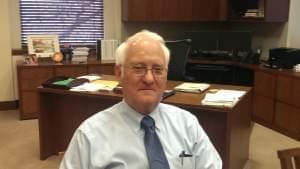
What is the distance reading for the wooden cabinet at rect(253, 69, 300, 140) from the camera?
4102 millimetres

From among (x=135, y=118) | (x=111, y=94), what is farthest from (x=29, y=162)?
(x=135, y=118)

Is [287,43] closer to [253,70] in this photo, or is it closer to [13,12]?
[253,70]

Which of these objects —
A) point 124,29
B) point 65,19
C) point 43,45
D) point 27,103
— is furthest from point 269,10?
point 27,103

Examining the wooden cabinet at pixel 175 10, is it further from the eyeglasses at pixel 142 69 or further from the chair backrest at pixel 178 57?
the eyeglasses at pixel 142 69

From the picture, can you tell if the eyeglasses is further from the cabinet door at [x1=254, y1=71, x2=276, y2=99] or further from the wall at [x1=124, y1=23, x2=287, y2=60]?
the wall at [x1=124, y1=23, x2=287, y2=60]

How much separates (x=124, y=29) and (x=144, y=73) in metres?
4.14

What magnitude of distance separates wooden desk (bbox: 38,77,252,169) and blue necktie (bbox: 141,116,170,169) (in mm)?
1187

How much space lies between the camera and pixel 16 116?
193 inches

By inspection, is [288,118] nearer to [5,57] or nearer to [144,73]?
[144,73]

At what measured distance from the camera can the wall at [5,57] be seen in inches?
193

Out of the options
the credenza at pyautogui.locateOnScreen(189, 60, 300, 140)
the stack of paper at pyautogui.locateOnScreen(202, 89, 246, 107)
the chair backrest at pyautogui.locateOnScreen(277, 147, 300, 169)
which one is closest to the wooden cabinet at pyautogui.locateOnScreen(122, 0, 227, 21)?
the credenza at pyautogui.locateOnScreen(189, 60, 300, 140)

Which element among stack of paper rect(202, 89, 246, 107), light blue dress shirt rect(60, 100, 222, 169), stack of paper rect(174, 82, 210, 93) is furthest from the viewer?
stack of paper rect(174, 82, 210, 93)

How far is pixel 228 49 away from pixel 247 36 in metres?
0.31

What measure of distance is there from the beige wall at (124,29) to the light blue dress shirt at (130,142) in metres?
3.62
